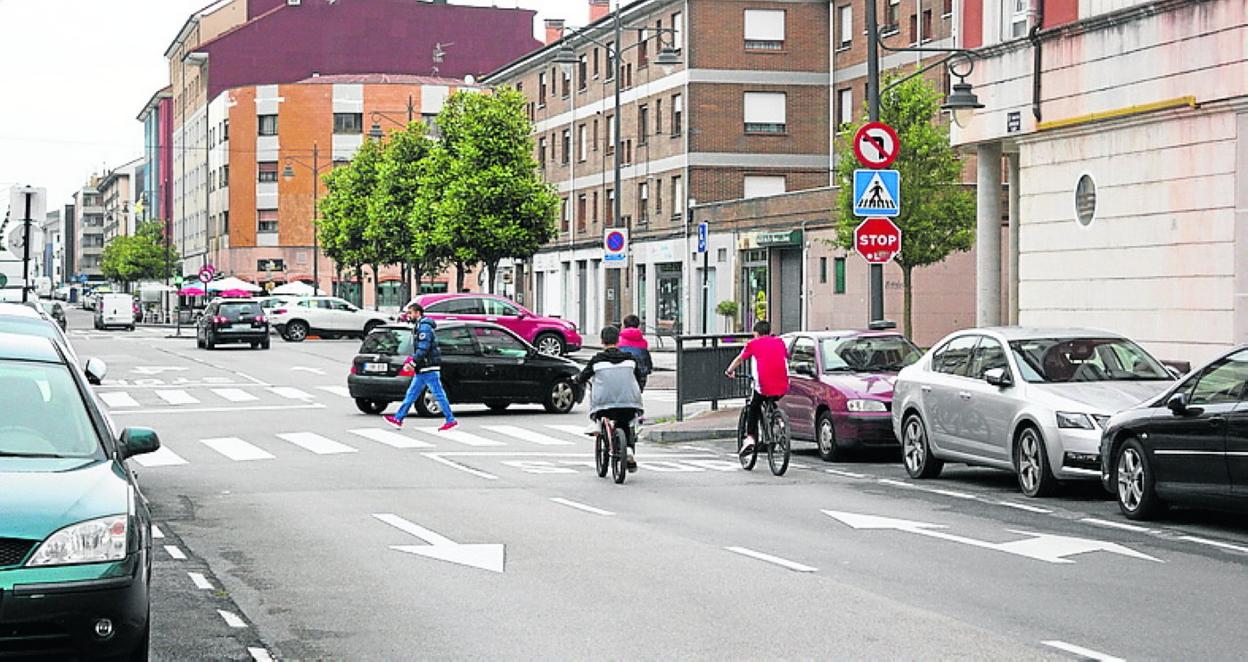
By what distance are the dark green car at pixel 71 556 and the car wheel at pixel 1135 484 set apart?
29.2 ft

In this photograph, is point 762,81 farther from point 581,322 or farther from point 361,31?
point 361,31

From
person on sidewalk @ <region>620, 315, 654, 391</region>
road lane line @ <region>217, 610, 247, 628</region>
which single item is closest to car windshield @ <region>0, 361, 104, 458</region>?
road lane line @ <region>217, 610, 247, 628</region>

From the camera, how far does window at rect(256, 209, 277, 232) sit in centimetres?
12169

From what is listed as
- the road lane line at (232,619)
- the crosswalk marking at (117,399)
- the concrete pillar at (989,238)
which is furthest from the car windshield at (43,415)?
the concrete pillar at (989,238)

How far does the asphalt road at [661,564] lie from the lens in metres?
9.30

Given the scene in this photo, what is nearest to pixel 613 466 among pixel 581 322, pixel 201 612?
pixel 201 612

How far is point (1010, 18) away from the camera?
95.5ft

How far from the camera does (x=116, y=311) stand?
87.6m

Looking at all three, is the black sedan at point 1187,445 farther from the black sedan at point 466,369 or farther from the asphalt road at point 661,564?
the black sedan at point 466,369

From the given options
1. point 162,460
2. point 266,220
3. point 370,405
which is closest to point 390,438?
point 162,460

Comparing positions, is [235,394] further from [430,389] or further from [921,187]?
[921,187]

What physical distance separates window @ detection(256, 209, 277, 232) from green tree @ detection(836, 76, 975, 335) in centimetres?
7908

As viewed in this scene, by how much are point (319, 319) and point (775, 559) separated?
2265 inches

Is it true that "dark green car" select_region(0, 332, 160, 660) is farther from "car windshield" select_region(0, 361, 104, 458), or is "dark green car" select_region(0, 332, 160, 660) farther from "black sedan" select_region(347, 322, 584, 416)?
"black sedan" select_region(347, 322, 584, 416)
